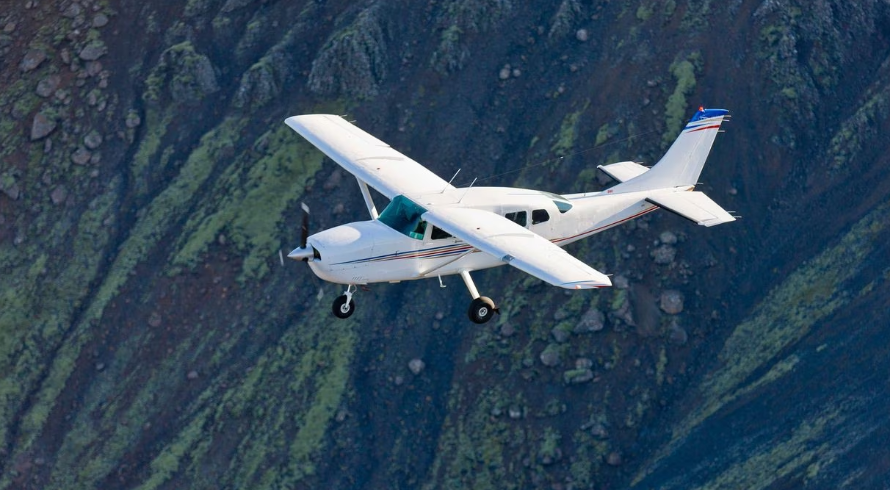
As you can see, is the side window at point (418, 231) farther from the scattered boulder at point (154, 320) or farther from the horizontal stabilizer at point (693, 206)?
the scattered boulder at point (154, 320)

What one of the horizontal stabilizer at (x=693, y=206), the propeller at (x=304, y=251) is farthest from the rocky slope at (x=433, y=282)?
the propeller at (x=304, y=251)

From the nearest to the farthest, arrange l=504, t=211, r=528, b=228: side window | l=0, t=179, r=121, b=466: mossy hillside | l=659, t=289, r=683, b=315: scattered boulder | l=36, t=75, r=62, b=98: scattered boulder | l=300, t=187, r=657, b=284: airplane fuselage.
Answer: l=300, t=187, r=657, b=284: airplane fuselage → l=504, t=211, r=528, b=228: side window → l=659, t=289, r=683, b=315: scattered boulder → l=0, t=179, r=121, b=466: mossy hillside → l=36, t=75, r=62, b=98: scattered boulder

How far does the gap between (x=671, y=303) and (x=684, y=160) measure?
946 cm

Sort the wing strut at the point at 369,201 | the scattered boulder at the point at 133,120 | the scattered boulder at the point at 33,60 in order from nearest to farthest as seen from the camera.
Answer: the wing strut at the point at 369,201
the scattered boulder at the point at 133,120
the scattered boulder at the point at 33,60

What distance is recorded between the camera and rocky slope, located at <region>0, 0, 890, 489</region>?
5366 centimetres

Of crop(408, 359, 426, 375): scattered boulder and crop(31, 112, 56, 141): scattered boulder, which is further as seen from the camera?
crop(31, 112, 56, 141): scattered boulder

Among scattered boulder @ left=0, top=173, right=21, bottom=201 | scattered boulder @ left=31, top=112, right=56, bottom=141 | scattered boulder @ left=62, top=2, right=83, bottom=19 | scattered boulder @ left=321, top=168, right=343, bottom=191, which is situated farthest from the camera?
scattered boulder @ left=62, top=2, right=83, bottom=19

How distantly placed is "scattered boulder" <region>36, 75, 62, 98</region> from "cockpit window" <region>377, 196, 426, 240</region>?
28160 mm

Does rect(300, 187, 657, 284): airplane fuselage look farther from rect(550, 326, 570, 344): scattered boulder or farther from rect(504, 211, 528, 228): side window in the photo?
rect(550, 326, 570, 344): scattered boulder

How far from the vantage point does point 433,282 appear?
57562 mm

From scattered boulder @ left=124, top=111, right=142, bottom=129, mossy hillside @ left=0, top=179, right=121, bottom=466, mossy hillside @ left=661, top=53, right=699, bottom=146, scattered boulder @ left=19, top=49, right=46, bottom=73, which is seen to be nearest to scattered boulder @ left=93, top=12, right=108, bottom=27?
scattered boulder @ left=19, top=49, right=46, bottom=73

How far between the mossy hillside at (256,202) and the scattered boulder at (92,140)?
22.5 ft

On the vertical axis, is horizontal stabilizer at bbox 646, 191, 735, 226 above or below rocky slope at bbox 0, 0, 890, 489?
above

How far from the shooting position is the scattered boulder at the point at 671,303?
A: 181 feet
